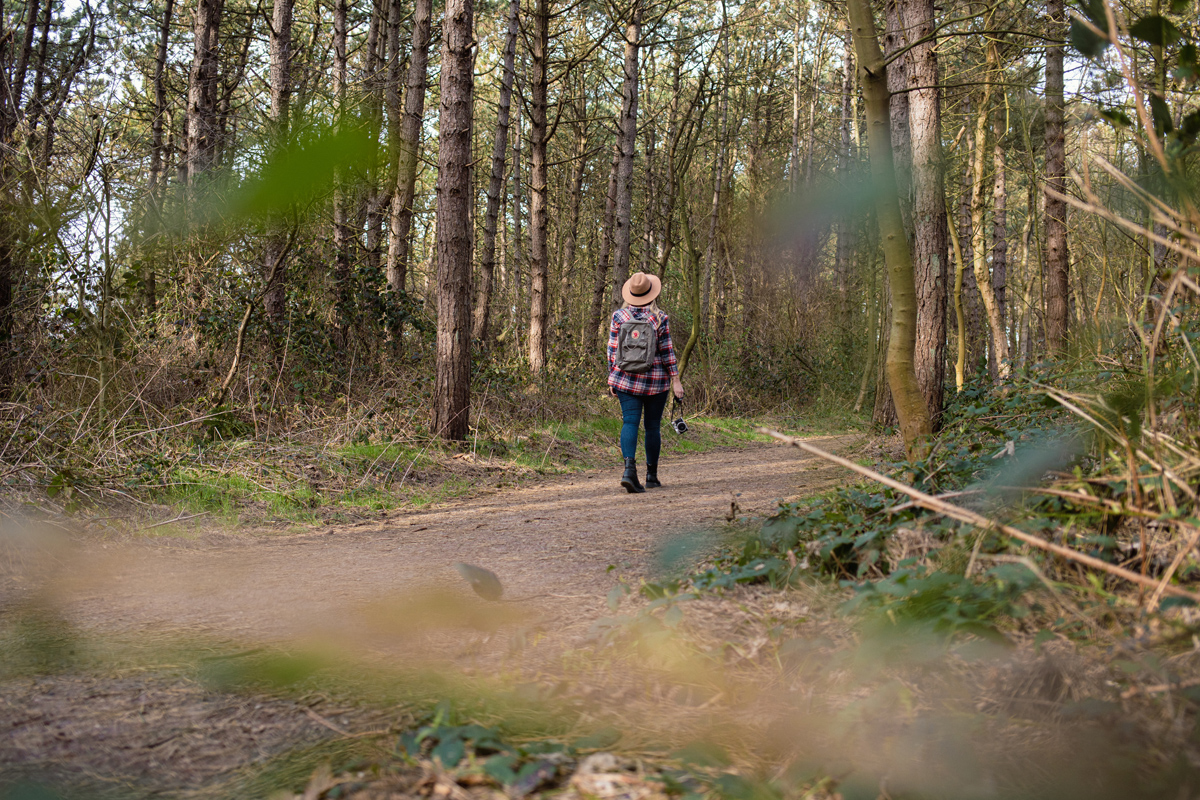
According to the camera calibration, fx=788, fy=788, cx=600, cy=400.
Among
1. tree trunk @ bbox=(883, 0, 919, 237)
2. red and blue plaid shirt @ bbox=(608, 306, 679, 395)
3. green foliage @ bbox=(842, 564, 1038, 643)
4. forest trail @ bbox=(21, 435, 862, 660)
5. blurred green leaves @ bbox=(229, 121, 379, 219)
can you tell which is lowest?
forest trail @ bbox=(21, 435, 862, 660)

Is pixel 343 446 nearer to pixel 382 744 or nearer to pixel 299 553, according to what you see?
pixel 299 553

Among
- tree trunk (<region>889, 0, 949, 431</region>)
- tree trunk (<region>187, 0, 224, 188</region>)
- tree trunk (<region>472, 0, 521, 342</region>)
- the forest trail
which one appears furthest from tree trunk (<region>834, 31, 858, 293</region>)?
the forest trail

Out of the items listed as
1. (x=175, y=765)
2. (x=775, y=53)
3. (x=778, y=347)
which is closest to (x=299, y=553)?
(x=175, y=765)

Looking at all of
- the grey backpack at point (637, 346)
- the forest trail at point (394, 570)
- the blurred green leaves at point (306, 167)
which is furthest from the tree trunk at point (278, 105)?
the forest trail at point (394, 570)

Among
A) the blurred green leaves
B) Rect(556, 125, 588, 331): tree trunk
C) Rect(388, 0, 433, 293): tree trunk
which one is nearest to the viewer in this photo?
→ the blurred green leaves

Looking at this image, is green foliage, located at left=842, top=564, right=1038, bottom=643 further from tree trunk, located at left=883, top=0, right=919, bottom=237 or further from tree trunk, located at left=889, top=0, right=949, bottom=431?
tree trunk, located at left=883, top=0, right=919, bottom=237

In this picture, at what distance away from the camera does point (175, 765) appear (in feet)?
6.88

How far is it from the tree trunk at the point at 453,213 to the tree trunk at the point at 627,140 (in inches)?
216

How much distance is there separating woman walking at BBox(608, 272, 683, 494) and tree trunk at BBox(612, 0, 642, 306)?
684cm

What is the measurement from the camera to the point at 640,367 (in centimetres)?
727

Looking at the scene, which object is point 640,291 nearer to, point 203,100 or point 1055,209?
point 203,100

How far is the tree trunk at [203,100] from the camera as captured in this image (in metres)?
9.48

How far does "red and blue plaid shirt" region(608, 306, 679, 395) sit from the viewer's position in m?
7.37

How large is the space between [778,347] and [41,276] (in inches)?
575
